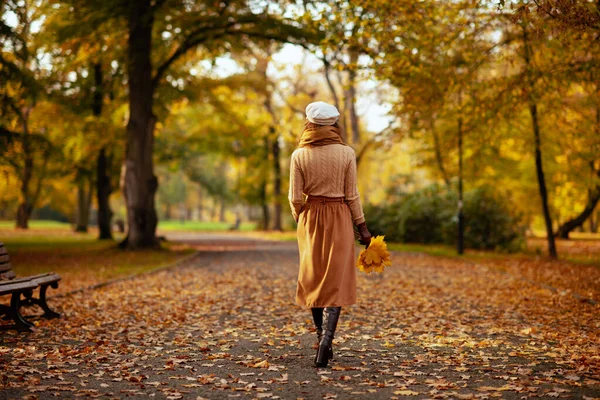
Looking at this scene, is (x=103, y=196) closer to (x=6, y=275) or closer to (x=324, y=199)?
(x=6, y=275)

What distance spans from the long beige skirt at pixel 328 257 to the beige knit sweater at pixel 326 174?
4.3 inches

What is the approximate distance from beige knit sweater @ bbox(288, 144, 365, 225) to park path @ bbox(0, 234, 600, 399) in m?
1.48

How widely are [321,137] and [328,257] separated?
3.47 feet

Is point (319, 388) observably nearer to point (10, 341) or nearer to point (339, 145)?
point (339, 145)

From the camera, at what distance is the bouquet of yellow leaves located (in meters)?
6.56

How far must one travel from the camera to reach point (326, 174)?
20.8 feet

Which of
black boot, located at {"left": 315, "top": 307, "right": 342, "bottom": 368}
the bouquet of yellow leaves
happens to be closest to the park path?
black boot, located at {"left": 315, "top": 307, "right": 342, "bottom": 368}

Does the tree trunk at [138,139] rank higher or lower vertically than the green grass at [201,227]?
higher

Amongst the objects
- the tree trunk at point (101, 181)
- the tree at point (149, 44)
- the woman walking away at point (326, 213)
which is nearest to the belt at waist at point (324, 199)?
the woman walking away at point (326, 213)

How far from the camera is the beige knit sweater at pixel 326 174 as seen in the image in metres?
6.34

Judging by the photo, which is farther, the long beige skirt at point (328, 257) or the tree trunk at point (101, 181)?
the tree trunk at point (101, 181)

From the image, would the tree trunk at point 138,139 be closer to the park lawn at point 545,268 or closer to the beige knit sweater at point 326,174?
the park lawn at point 545,268

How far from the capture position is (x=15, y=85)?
18.8m

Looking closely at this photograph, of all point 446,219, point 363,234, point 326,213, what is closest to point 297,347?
point 363,234
